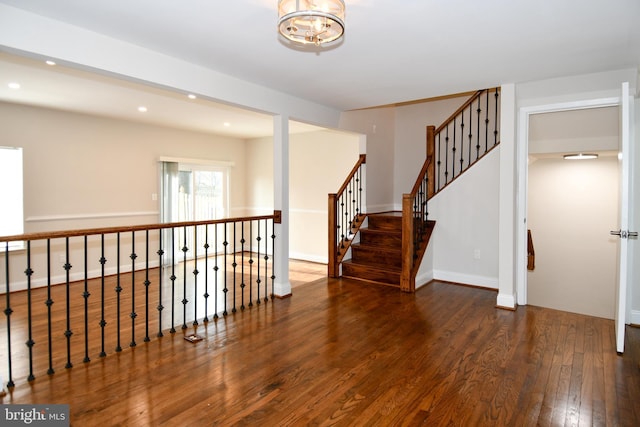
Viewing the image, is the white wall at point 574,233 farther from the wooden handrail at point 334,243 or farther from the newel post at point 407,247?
the wooden handrail at point 334,243

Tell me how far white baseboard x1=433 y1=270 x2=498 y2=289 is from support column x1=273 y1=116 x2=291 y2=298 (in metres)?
2.26

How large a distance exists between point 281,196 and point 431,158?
2.33 meters

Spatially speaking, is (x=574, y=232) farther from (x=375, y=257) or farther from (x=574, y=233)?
(x=375, y=257)

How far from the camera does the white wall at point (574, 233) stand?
611 centimetres

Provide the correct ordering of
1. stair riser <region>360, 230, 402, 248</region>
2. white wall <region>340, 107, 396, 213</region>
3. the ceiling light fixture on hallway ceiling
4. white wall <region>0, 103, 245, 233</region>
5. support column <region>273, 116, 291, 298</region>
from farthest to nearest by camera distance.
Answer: white wall <region>340, 107, 396, 213</region>
stair riser <region>360, 230, 402, 248</region>
white wall <region>0, 103, 245, 233</region>
support column <region>273, 116, 291, 298</region>
the ceiling light fixture on hallway ceiling

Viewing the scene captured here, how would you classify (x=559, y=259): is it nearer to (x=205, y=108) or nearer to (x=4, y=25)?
(x=205, y=108)

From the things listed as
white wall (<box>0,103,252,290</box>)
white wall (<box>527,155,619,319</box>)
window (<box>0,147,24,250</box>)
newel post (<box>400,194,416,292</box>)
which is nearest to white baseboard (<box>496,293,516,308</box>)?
newel post (<box>400,194,416,292</box>)

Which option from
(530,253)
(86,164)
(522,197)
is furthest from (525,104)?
(86,164)

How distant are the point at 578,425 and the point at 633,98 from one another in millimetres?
3092

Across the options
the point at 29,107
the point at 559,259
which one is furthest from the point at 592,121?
the point at 29,107

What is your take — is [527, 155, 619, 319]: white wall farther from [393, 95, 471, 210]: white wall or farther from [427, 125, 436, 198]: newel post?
[427, 125, 436, 198]: newel post

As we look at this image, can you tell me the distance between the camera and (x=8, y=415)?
80.7 inches

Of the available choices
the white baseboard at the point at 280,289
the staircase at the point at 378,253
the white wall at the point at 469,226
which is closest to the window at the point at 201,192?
the white baseboard at the point at 280,289

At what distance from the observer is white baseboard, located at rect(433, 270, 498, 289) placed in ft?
15.8
